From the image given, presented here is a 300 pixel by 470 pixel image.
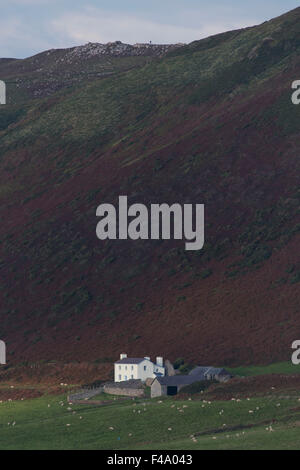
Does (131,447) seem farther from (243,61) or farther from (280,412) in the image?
(243,61)

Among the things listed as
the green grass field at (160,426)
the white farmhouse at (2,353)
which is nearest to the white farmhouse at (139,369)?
the green grass field at (160,426)

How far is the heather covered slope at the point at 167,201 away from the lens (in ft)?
355

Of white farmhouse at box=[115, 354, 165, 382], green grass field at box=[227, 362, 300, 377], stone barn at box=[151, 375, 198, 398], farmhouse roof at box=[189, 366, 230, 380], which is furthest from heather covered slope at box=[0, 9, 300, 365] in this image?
stone barn at box=[151, 375, 198, 398]

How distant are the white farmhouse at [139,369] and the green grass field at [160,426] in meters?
7.63

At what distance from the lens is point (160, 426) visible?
71.9 m

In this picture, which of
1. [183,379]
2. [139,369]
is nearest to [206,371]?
[183,379]

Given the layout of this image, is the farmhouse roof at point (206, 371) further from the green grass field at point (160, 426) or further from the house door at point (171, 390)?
the green grass field at point (160, 426)

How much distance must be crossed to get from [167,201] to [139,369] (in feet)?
146

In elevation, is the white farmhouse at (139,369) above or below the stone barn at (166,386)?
above

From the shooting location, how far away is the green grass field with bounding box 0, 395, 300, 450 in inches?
2527

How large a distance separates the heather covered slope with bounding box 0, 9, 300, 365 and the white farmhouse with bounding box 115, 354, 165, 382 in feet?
24.2

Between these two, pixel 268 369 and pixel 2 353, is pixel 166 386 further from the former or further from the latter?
pixel 2 353

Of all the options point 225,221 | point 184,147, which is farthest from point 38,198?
Answer: point 225,221
